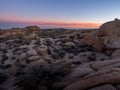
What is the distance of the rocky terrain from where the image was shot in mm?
11641

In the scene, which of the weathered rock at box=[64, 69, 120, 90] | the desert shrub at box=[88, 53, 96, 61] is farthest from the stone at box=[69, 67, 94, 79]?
the desert shrub at box=[88, 53, 96, 61]

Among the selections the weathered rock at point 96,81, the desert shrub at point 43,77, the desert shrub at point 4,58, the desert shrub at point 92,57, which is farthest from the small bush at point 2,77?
the desert shrub at point 92,57

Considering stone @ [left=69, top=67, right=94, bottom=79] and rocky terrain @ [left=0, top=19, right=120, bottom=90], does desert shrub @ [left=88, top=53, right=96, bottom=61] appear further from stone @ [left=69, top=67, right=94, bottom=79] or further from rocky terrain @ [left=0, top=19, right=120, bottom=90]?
stone @ [left=69, top=67, right=94, bottom=79]

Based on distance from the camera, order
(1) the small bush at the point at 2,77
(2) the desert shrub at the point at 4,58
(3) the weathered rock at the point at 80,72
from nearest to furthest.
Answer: (3) the weathered rock at the point at 80,72 → (1) the small bush at the point at 2,77 → (2) the desert shrub at the point at 4,58

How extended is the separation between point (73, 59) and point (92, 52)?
140 inches

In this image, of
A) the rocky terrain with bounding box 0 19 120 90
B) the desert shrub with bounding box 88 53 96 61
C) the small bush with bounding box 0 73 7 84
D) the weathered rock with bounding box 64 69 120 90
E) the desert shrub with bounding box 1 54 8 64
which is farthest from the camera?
the desert shrub with bounding box 1 54 8 64

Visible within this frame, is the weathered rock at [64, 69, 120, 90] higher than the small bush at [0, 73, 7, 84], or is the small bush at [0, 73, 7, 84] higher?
the weathered rock at [64, 69, 120, 90]

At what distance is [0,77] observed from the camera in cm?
1684

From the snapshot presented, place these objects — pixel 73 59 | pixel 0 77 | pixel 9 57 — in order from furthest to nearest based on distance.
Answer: pixel 9 57 < pixel 73 59 < pixel 0 77

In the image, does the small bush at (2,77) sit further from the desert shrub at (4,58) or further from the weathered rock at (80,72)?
the weathered rock at (80,72)

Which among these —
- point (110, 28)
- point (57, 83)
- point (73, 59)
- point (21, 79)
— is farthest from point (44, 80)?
point (110, 28)

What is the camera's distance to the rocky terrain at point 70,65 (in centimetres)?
1164

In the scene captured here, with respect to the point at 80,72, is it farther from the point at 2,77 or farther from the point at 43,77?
the point at 2,77

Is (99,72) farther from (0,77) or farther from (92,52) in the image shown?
(92,52)
